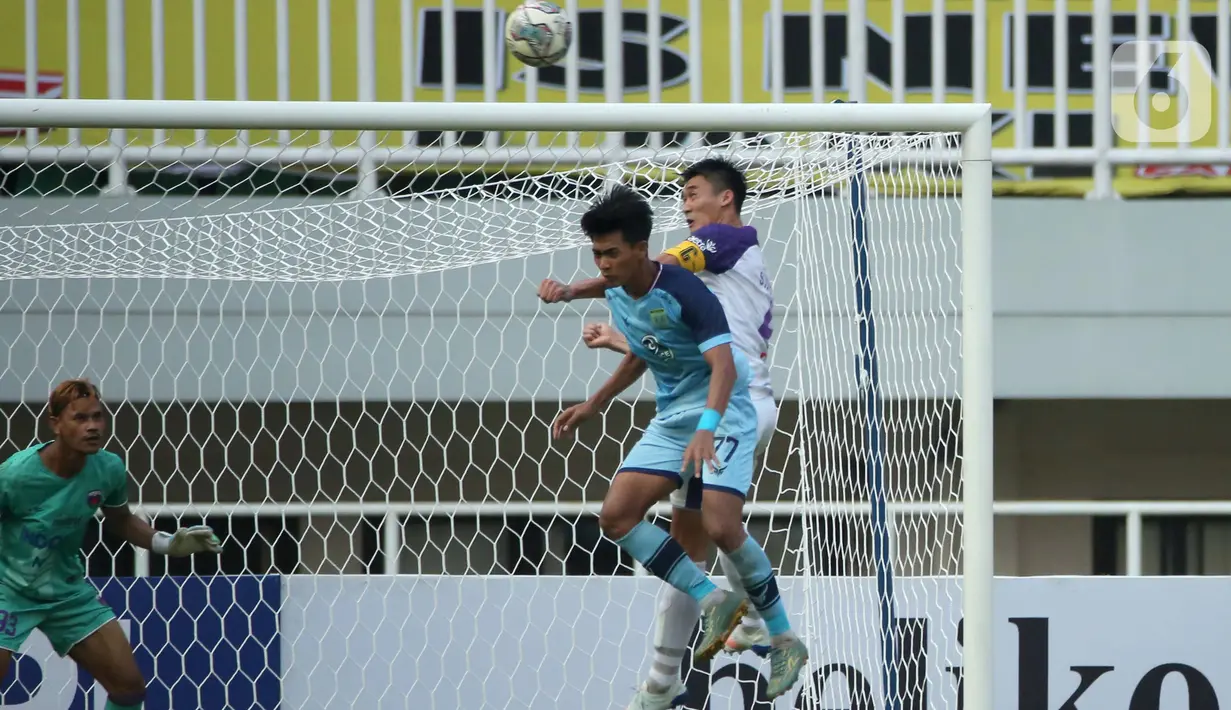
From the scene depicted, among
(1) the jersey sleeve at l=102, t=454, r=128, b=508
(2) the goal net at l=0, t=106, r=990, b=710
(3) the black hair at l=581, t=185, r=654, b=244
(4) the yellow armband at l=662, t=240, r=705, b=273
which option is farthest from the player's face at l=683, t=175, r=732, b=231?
(1) the jersey sleeve at l=102, t=454, r=128, b=508

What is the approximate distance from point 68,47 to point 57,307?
3.66 ft

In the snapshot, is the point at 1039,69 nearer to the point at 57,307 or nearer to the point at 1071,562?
the point at 1071,562

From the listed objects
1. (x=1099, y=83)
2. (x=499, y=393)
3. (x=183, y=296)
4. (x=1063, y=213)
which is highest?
(x=1099, y=83)

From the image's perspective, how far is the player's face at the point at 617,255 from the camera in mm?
3838

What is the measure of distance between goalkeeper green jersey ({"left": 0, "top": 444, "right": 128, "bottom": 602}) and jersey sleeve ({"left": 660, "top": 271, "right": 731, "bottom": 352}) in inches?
85.2

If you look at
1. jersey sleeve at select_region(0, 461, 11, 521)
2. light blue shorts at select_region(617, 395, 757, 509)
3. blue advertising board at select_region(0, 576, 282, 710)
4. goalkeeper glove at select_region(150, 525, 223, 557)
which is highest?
light blue shorts at select_region(617, 395, 757, 509)

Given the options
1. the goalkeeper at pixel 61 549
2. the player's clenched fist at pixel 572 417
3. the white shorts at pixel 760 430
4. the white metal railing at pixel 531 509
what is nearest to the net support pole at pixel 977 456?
the white shorts at pixel 760 430

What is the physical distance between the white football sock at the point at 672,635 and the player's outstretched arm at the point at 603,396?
0.53 meters

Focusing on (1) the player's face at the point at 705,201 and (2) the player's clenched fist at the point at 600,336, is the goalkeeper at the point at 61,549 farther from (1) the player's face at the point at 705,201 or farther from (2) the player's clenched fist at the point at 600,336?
(1) the player's face at the point at 705,201

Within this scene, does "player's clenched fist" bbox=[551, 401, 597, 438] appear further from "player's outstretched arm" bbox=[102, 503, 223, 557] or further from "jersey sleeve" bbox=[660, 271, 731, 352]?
"player's outstretched arm" bbox=[102, 503, 223, 557]

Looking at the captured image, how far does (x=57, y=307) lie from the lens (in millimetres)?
6273

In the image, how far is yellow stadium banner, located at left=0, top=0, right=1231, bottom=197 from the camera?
667cm

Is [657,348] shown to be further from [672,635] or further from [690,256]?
[672,635]

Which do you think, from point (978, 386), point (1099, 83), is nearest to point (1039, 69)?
point (1099, 83)
